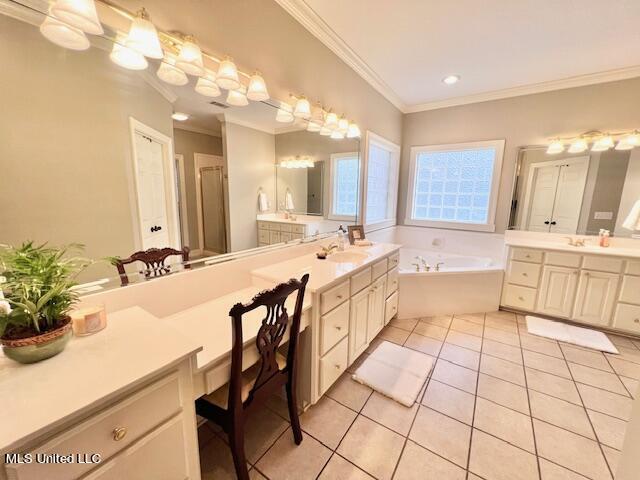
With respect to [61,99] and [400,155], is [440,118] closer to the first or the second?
[400,155]

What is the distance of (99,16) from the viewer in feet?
3.35

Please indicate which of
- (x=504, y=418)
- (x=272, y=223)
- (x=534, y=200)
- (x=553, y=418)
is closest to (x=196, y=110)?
(x=272, y=223)

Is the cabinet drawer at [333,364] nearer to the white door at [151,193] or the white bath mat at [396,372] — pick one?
the white bath mat at [396,372]

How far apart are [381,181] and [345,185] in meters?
0.94

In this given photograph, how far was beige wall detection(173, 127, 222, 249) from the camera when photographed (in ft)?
4.58

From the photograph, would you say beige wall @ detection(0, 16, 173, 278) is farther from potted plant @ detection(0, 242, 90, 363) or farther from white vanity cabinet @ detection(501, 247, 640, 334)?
white vanity cabinet @ detection(501, 247, 640, 334)

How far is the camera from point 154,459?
0.85 metres

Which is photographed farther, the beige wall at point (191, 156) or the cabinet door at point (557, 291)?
the cabinet door at point (557, 291)

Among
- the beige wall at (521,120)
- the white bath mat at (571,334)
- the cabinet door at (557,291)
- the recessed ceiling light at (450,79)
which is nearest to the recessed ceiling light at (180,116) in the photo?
the recessed ceiling light at (450,79)

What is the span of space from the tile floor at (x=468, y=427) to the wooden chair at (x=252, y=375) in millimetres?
418

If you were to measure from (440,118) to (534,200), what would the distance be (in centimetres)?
160

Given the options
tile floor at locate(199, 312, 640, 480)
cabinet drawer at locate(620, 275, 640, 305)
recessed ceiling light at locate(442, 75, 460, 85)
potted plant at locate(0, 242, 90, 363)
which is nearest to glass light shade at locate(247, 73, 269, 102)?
potted plant at locate(0, 242, 90, 363)

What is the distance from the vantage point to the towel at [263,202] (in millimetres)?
1900

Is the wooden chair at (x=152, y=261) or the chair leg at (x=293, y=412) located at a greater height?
the wooden chair at (x=152, y=261)
